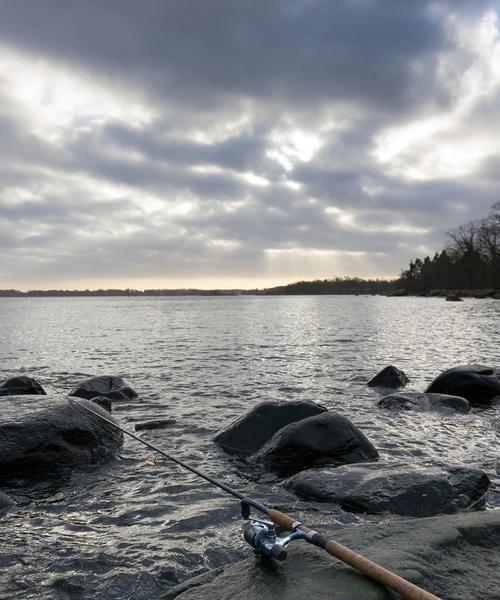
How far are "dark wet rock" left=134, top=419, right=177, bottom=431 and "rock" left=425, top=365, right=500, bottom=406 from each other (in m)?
7.58

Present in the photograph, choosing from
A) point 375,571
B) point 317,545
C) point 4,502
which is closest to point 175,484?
point 4,502

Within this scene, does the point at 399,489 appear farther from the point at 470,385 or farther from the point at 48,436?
the point at 470,385

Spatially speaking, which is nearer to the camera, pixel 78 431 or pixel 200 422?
pixel 78 431

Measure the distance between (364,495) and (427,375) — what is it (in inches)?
466

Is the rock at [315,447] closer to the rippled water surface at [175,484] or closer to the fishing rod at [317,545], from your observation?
the rippled water surface at [175,484]

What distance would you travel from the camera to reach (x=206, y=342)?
28.8 meters

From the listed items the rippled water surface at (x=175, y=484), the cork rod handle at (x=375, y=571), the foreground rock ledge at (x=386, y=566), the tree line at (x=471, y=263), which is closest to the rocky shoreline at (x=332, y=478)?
the foreground rock ledge at (x=386, y=566)

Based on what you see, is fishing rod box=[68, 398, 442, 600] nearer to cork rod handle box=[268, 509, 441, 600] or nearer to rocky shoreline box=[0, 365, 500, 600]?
cork rod handle box=[268, 509, 441, 600]

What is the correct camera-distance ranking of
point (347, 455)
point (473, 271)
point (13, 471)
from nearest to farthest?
point (13, 471), point (347, 455), point (473, 271)

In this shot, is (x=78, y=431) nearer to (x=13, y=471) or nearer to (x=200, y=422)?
(x=13, y=471)

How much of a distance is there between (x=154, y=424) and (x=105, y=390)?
3565 millimetres

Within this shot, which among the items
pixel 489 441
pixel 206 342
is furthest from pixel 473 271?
pixel 489 441

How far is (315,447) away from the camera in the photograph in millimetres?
7039

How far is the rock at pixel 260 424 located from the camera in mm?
7914
